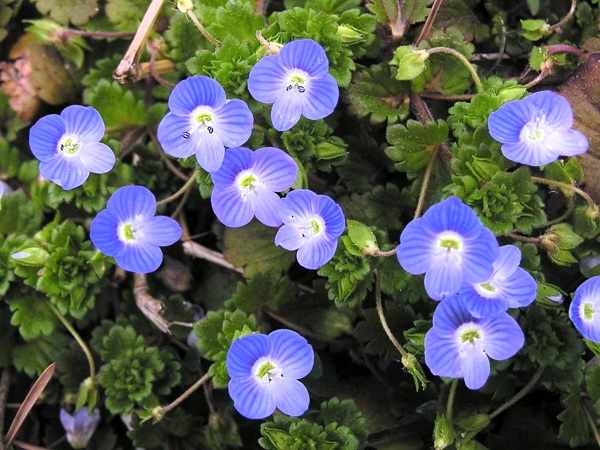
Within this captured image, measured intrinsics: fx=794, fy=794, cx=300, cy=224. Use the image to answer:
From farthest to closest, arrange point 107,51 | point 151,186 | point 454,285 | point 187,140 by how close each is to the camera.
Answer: point 107,51, point 151,186, point 187,140, point 454,285

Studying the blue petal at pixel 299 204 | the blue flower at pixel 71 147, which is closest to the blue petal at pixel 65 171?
the blue flower at pixel 71 147

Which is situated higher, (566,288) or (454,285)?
(454,285)

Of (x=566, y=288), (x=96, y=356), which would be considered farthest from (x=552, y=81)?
(x=96, y=356)

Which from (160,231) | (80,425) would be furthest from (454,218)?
(80,425)

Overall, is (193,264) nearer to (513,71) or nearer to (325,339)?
(325,339)

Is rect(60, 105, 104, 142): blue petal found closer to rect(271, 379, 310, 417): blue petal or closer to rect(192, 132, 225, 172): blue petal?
rect(192, 132, 225, 172): blue petal

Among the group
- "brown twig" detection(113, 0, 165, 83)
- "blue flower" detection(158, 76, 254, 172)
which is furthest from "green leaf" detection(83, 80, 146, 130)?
"blue flower" detection(158, 76, 254, 172)
